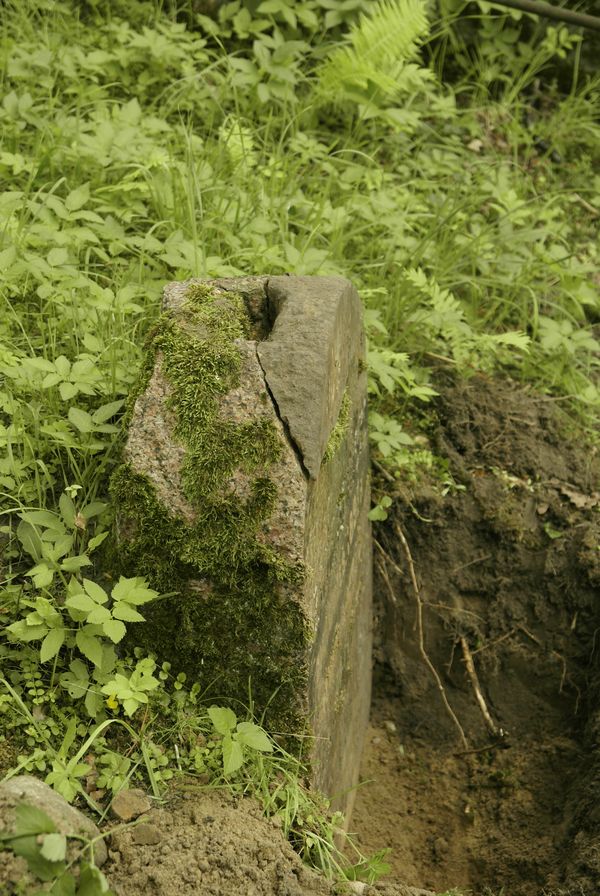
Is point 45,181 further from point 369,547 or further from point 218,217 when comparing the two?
point 369,547

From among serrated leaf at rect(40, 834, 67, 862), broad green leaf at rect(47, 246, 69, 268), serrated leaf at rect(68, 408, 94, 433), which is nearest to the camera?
serrated leaf at rect(40, 834, 67, 862)

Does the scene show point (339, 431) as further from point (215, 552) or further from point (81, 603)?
point (81, 603)

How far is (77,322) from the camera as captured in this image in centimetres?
301

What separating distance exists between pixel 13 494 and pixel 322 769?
46.3 inches

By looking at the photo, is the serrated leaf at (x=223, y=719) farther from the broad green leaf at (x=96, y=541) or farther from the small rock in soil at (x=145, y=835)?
the broad green leaf at (x=96, y=541)

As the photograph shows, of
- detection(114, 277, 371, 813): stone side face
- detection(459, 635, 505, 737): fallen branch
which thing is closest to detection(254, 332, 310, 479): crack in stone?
detection(114, 277, 371, 813): stone side face

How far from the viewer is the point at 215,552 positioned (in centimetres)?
220

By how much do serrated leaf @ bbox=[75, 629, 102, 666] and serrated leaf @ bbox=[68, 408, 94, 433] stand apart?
608mm

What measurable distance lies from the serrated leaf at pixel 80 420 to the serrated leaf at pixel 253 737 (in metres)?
0.93

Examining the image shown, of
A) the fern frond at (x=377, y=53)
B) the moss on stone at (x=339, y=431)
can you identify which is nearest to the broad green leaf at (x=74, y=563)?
the moss on stone at (x=339, y=431)

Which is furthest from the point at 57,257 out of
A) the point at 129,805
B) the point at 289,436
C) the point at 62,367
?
the point at 129,805

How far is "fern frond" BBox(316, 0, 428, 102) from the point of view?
4223mm

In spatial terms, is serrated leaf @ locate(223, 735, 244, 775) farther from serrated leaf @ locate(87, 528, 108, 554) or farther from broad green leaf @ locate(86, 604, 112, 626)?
serrated leaf @ locate(87, 528, 108, 554)

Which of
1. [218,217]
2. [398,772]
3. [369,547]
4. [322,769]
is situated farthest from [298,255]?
[398,772]
